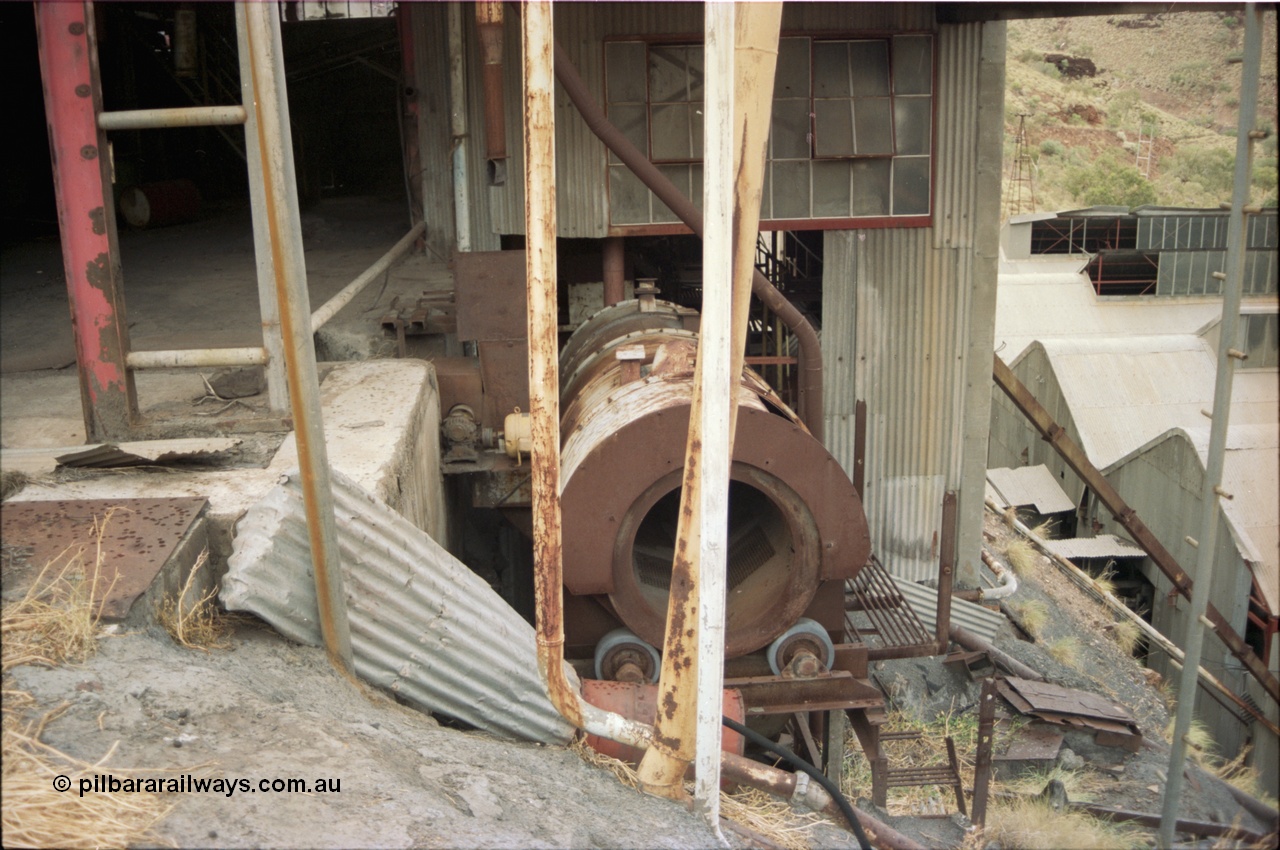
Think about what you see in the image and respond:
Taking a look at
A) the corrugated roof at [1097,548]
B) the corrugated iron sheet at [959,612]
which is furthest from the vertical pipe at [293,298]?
the corrugated roof at [1097,548]

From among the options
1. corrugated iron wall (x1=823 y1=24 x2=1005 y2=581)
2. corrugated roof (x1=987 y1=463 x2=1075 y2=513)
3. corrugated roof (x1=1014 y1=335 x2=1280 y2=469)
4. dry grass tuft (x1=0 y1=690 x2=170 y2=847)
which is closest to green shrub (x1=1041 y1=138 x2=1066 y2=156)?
corrugated roof (x1=1014 y1=335 x2=1280 y2=469)

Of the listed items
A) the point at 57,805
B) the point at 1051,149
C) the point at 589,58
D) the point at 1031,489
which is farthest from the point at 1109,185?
the point at 57,805

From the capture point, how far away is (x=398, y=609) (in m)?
3.46

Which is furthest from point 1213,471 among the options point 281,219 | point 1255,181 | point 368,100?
point 368,100

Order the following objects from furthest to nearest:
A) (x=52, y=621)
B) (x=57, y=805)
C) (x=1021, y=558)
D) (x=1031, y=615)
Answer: (x=1021, y=558)
(x=1031, y=615)
(x=52, y=621)
(x=57, y=805)

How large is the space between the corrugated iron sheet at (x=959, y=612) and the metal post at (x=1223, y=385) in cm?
Result: 572

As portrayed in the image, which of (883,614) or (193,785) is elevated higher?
(193,785)

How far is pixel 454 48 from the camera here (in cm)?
870

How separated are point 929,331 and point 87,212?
7.73m

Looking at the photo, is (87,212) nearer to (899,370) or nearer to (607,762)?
(607,762)

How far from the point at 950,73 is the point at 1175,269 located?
54.8 ft

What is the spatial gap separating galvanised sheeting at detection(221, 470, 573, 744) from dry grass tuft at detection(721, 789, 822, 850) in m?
0.69

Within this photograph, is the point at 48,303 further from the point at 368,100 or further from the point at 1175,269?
the point at 1175,269

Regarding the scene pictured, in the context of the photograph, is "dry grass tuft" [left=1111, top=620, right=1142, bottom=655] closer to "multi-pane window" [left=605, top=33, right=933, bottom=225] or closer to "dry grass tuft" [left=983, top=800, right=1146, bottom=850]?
"dry grass tuft" [left=983, top=800, right=1146, bottom=850]
